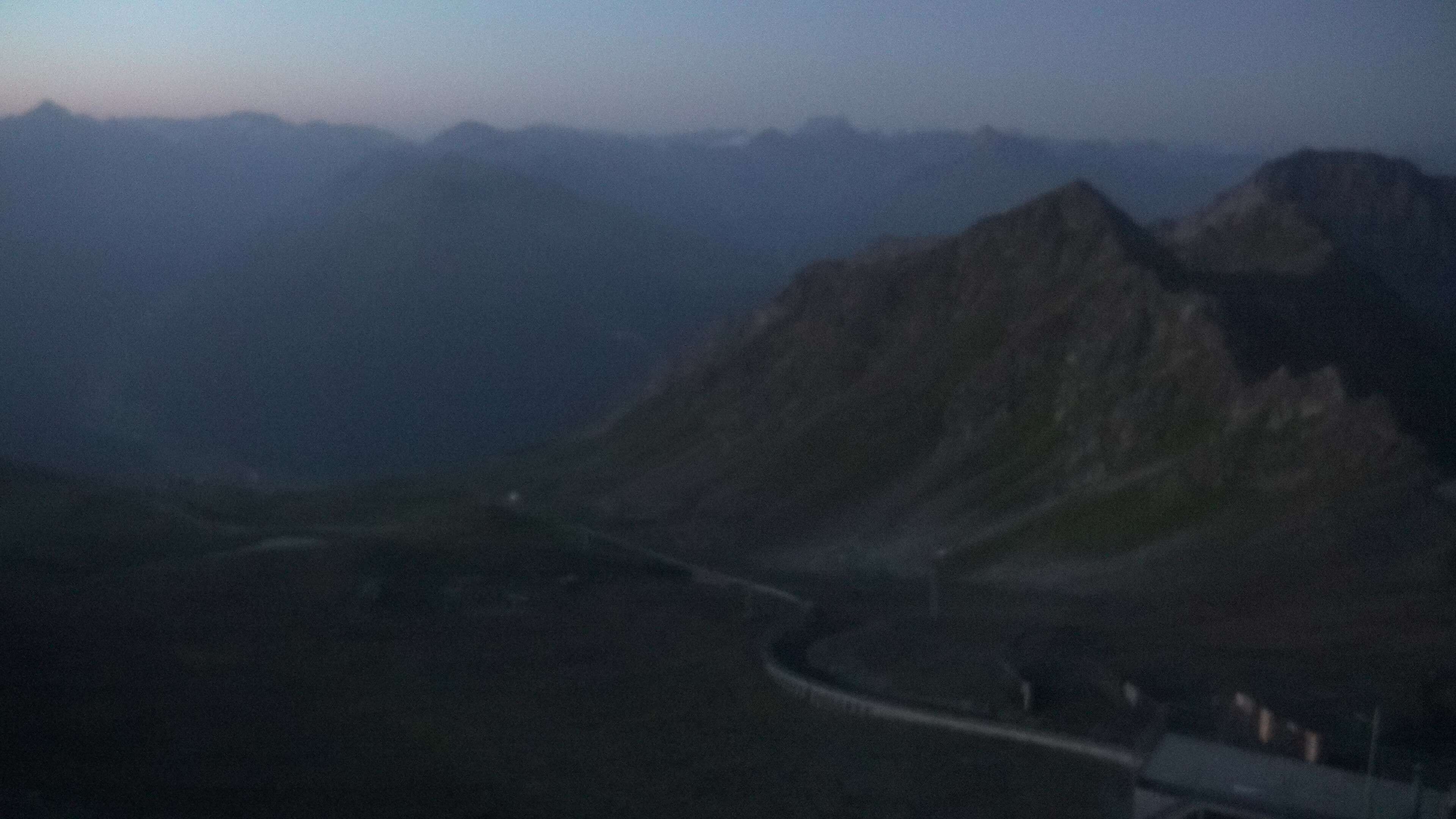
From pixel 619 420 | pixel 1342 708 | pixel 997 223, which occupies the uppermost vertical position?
pixel 997 223

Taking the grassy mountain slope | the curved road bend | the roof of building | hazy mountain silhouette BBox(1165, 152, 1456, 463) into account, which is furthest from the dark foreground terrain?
hazy mountain silhouette BBox(1165, 152, 1456, 463)

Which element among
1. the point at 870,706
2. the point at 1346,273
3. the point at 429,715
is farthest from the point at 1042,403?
the point at 429,715

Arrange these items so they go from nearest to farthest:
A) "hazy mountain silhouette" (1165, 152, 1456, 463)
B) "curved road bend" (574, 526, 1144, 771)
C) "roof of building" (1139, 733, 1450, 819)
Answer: "roof of building" (1139, 733, 1450, 819), "curved road bend" (574, 526, 1144, 771), "hazy mountain silhouette" (1165, 152, 1456, 463)

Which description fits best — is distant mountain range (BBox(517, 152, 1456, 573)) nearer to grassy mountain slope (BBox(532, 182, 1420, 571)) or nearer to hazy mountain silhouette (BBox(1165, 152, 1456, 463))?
grassy mountain slope (BBox(532, 182, 1420, 571))

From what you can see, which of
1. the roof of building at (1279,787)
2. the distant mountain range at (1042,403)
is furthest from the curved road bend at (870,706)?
the distant mountain range at (1042,403)

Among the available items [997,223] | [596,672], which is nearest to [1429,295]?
[997,223]

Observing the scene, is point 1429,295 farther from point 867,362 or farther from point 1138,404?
point 1138,404
